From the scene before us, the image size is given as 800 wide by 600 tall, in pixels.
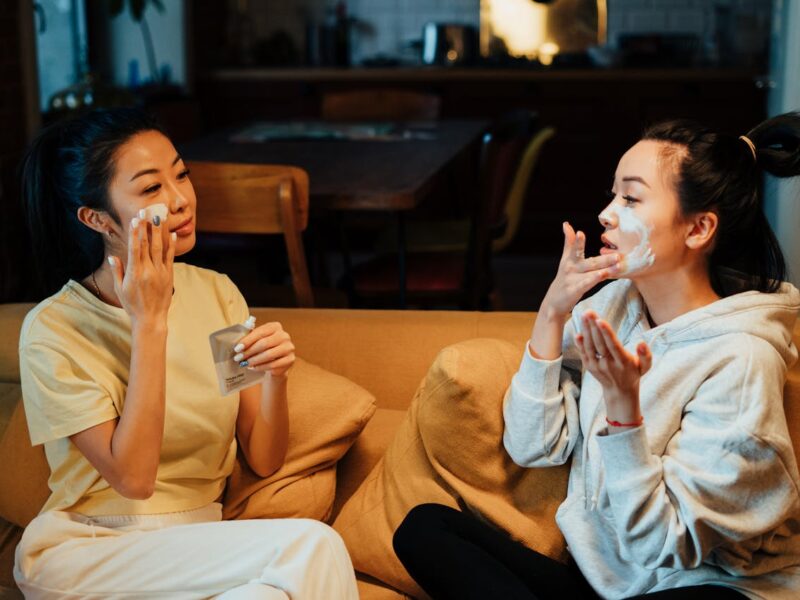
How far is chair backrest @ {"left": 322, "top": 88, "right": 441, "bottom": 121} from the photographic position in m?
4.67

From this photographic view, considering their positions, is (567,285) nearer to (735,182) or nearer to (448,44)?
(735,182)

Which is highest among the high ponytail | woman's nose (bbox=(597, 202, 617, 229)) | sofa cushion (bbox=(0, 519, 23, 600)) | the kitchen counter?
the kitchen counter

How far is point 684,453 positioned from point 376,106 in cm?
335

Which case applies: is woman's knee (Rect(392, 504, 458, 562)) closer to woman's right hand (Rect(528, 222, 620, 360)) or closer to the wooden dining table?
woman's right hand (Rect(528, 222, 620, 360))

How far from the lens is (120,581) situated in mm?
1646

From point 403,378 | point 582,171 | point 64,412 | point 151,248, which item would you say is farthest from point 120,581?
point 582,171

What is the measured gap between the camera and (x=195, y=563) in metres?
1.64

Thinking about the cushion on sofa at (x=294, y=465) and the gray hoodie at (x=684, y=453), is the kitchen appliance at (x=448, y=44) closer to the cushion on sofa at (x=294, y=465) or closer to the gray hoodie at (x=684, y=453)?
the cushion on sofa at (x=294, y=465)

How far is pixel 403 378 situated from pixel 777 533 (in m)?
0.77

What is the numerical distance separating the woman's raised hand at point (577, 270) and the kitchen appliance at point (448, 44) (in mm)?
4260

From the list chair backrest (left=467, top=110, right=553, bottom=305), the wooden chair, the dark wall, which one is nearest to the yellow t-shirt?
the wooden chair

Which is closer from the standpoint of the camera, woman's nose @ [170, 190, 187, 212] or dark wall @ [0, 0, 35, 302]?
woman's nose @ [170, 190, 187, 212]

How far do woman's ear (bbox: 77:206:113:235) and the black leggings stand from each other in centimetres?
67

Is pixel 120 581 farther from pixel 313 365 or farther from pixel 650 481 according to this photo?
pixel 650 481
